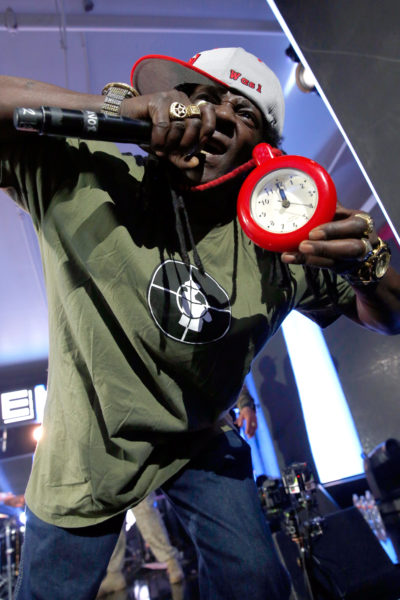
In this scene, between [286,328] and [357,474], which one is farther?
[286,328]

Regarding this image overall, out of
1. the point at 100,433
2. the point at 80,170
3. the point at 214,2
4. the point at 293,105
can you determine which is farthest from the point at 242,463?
the point at 293,105

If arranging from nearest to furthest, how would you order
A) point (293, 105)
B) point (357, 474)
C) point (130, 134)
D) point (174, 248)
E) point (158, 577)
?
point (130, 134)
point (174, 248)
point (293, 105)
point (158, 577)
point (357, 474)

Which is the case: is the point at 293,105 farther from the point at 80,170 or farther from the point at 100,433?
the point at 100,433

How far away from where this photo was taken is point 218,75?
1520 millimetres

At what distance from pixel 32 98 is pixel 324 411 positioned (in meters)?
5.57

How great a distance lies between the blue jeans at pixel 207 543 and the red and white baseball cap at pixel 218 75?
124 centimetres

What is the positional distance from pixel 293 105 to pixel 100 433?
422cm

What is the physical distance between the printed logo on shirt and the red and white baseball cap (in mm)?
707

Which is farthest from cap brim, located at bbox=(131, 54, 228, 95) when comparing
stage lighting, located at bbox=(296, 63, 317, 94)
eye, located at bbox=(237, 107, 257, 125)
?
stage lighting, located at bbox=(296, 63, 317, 94)

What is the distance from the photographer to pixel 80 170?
121 centimetres

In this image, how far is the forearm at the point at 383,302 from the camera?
127cm

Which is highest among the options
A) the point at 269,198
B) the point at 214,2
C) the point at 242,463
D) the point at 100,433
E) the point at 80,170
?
the point at 214,2

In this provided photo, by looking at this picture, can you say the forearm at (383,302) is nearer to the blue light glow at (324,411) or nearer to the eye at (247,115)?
the eye at (247,115)

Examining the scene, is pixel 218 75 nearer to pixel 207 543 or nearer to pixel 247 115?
pixel 247 115
